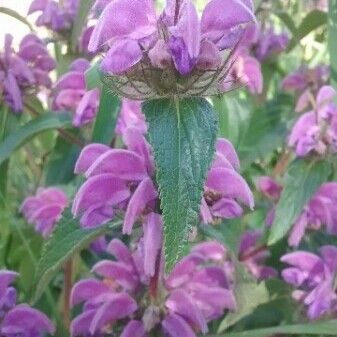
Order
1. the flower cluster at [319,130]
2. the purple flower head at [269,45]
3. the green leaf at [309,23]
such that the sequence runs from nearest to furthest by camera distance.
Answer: the flower cluster at [319,130] → the green leaf at [309,23] → the purple flower head at [269,45]

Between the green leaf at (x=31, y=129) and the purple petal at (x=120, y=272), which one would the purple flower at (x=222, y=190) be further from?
the green leaf at (x=31, y=129)

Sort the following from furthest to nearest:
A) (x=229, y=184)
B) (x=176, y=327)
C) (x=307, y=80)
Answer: (x=307, y=80) < (x=176, y=327) < (x=229, y=184)

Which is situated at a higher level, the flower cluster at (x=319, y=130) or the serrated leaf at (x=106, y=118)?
the serrated leaf at (x=106, y=118)

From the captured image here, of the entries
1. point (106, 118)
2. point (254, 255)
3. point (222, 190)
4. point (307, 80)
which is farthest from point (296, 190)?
point (307, 80)

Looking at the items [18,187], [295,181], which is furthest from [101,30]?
[18,187]

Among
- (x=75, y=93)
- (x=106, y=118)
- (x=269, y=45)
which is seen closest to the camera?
(x=106, y=118)

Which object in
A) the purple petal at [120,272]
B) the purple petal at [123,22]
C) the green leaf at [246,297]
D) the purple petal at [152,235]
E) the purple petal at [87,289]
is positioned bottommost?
the green leaf at [246,297]

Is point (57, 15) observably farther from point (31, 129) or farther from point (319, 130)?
point (319, 130)

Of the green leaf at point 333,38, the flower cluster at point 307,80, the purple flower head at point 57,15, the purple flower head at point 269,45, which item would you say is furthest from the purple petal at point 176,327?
the purple flower head at point 269,45
